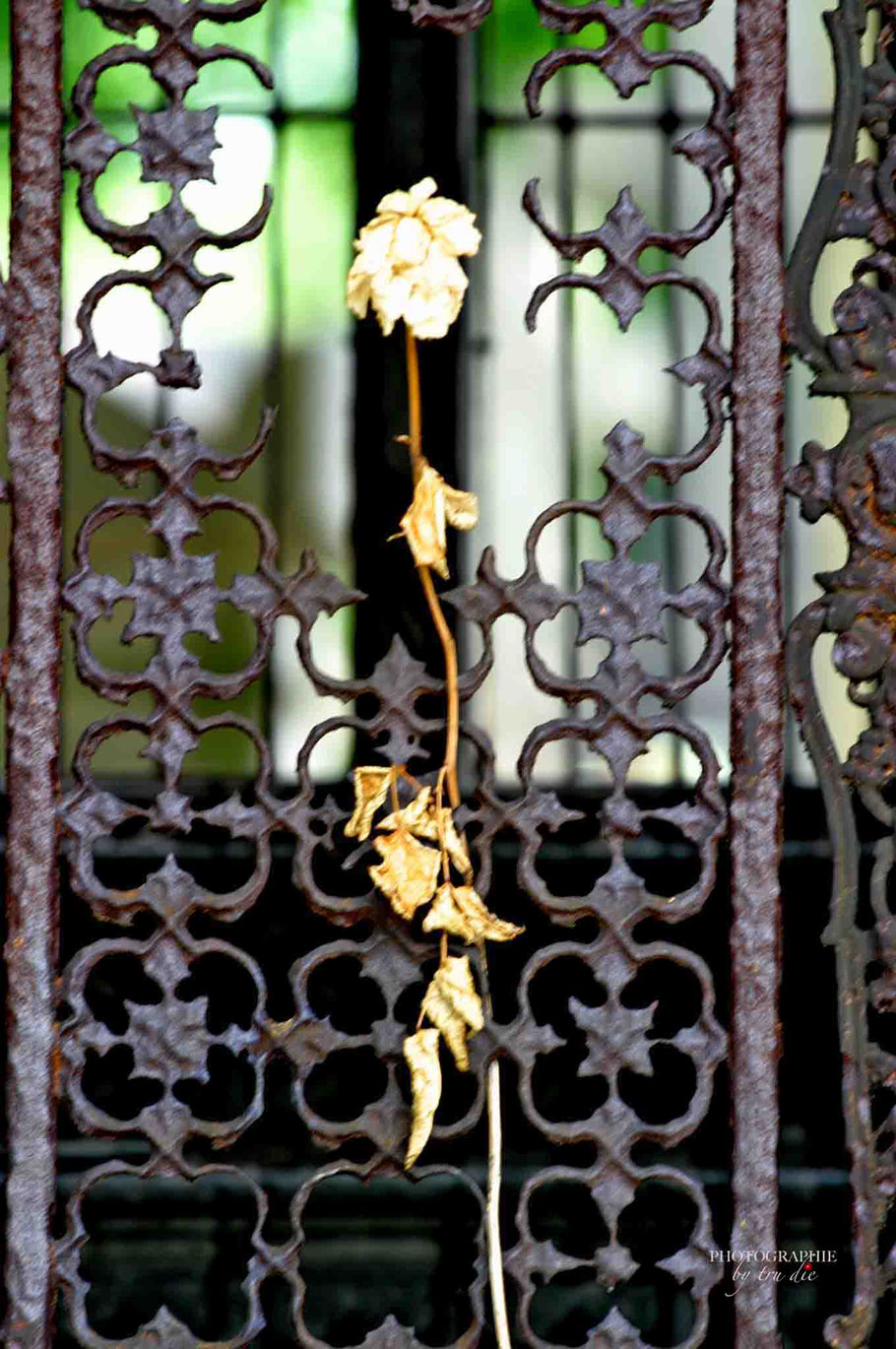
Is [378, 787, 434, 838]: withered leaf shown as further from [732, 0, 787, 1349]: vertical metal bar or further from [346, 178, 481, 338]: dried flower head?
[346, 178, 481, 338]: dried flower head

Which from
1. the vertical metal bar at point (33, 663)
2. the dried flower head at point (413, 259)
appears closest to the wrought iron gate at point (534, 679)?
the vertical metal bar at point (33, 663)

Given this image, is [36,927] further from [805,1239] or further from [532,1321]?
[805,1239]

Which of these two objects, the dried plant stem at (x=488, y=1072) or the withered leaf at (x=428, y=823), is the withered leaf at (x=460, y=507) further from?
the withered leaf at (x=428, y=823)

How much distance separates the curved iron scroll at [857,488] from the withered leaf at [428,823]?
0.40m

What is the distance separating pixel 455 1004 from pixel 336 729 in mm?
319

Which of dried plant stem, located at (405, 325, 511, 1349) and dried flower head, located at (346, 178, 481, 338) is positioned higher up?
dried flower head, located at (346, 178, 481, 338)

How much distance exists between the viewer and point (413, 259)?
162cm

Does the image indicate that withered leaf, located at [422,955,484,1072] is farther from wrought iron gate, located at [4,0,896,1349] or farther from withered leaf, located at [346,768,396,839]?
withered leaf, located at [346,768,396,839]

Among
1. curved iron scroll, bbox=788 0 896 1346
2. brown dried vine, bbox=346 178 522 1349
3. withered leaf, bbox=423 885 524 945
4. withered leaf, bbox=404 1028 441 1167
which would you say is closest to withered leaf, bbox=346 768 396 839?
brown dried vine, bbox=346 178 522 1349

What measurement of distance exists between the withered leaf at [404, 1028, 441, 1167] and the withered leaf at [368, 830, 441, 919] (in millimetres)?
137

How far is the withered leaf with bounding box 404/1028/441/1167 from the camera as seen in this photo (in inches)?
62.9

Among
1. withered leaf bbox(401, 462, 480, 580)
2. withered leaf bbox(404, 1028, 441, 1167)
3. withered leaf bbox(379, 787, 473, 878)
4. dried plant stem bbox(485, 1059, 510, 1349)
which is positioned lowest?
dried plant stem bbox(485, 1059, 510, 1349)

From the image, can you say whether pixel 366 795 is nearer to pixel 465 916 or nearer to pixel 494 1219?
pixel 465 916

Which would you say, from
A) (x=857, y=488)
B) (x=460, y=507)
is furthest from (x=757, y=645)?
(x=460, y=507)
